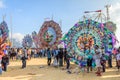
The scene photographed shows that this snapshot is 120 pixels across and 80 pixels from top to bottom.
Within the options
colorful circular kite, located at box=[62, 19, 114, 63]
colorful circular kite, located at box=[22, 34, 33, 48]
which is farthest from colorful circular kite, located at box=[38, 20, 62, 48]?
colorful circular kite, located at box=[22, 34, 33, 48]

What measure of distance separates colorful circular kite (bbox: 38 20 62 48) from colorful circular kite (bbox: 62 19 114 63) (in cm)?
1546

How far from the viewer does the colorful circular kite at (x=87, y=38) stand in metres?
23.5

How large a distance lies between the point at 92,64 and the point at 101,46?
1.93 meters

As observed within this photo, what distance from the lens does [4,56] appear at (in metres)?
22.1

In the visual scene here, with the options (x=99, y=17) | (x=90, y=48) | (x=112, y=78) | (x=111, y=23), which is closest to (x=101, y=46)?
(x=90, y=48)

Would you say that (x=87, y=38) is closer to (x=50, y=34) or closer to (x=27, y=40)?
(x=50, y=34)

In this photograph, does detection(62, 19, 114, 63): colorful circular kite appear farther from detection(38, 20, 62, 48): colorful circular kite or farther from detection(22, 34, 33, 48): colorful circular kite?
detection(22, 34, 33, 48): colorful circular kite

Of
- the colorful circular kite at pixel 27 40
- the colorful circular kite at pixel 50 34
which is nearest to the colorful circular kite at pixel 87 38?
the colorful circular kite at pixel 50 34

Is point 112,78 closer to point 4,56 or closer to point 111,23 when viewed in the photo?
point 4,56

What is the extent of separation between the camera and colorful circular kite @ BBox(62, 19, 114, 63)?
2345cm

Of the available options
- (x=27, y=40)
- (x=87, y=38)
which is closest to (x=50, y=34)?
(x=87, y=38)

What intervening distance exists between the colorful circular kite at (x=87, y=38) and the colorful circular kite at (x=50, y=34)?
15458mm

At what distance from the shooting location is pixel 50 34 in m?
40.7

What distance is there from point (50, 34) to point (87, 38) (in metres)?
16.9
